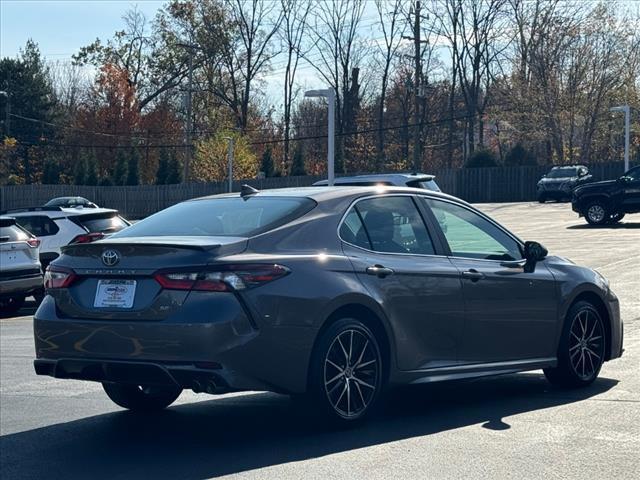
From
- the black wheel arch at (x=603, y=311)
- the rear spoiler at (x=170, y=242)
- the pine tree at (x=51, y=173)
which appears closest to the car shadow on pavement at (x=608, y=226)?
the black wheel arch at (x=603, y=311)

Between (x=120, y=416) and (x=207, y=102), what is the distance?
238 ft

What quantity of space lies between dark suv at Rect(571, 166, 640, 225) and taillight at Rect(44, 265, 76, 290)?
90.3ft

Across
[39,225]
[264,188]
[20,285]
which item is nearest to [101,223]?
[39,225]

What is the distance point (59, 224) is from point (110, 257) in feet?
49.8

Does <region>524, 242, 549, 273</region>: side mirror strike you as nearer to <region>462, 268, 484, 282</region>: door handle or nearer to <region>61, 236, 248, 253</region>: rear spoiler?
<region>462, 268, 484, 282</region>: door handle

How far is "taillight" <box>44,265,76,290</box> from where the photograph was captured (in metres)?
7.37

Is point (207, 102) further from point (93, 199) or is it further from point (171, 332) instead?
point (171, 332)

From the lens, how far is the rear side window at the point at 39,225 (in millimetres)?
21938

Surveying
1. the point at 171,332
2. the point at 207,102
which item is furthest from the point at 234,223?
the point at 207,102

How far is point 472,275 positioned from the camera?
325 inches

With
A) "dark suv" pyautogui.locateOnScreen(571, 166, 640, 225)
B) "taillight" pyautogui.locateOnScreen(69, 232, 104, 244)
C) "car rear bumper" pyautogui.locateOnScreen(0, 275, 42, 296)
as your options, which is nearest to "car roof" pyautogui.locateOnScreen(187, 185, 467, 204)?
"car rear bumper" pyautogui.locateOnScreen(0, 275, 42, 296)

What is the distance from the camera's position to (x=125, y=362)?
7.01m

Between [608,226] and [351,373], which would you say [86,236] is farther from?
[608,226]

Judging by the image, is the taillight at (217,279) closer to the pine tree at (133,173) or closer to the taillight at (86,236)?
the taillight at (86,236)
